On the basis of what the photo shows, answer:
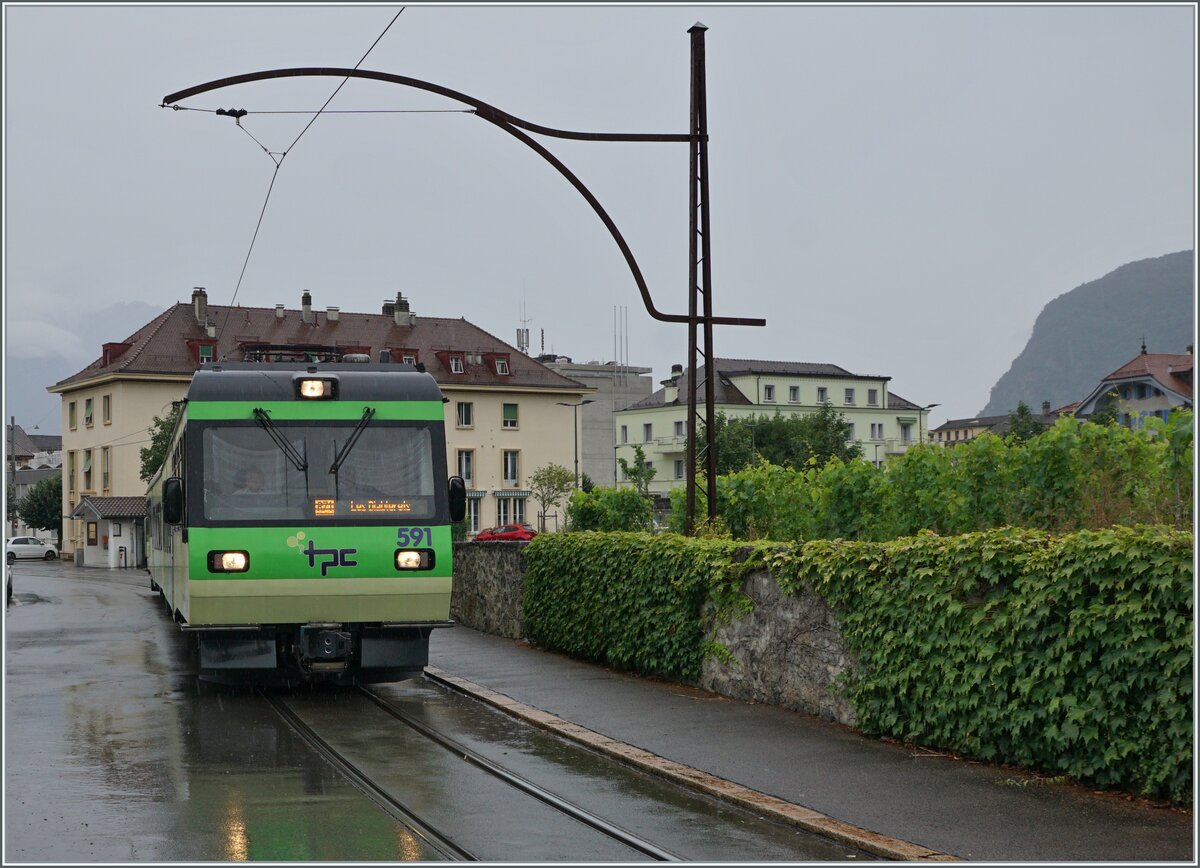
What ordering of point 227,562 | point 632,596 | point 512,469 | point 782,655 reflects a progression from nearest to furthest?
point 782,655
point 227,562
point 632,596
point 512,469

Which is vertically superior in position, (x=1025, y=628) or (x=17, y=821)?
(x=1025, y=628)

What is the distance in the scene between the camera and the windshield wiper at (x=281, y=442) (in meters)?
13.2

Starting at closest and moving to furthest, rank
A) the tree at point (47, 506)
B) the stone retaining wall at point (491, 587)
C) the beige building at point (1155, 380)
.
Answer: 1. the stone retaining wall at point (491, 587)
2. the beige building at point (1155, 380)
3. the tree at point (47, 506)

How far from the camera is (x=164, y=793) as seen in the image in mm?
8758

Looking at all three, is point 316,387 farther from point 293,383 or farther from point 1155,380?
point 1155,380

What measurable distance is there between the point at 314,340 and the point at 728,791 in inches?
2907

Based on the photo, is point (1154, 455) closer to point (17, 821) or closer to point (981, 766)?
point (981, 766)

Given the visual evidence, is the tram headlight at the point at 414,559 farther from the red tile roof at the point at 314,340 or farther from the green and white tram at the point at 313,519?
the red tile roof at the point at 314,340

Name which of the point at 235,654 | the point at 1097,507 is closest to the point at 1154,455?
the point at 1097,507

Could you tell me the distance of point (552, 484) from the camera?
261 ft

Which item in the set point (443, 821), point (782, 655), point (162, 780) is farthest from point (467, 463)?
point (443, 821)

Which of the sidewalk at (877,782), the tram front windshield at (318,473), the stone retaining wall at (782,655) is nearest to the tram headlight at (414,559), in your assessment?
the tram front windshield at (318,473)

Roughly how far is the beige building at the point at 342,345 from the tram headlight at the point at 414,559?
6502 centimetres

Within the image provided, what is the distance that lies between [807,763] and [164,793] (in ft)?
14.1
